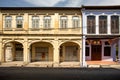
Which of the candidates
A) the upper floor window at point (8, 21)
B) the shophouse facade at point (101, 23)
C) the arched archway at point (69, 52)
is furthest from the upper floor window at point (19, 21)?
the shophouse facade at point (101, 23)

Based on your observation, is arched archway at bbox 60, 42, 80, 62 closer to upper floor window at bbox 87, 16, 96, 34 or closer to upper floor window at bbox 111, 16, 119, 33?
upper floor window at bbox 87, 16, 96, 34

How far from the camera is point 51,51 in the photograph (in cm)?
3108

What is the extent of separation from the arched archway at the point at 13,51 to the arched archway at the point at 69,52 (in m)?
6.02

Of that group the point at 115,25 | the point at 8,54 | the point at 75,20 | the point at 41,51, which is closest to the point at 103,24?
the point at 115,25

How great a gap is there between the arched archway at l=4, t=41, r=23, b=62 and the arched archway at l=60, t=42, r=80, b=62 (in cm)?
602

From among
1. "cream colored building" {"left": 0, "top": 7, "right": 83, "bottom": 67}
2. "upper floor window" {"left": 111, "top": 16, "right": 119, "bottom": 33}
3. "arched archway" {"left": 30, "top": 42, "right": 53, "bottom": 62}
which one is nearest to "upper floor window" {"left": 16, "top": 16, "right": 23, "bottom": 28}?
"cream colored building" {"left": 0, "top": 7, "right": 83, "bottom": 67}

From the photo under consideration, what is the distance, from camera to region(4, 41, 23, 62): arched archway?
31.0 m

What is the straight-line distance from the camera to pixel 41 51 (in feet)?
103

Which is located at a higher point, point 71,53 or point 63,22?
point 63,22

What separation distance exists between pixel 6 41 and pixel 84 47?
415 inches

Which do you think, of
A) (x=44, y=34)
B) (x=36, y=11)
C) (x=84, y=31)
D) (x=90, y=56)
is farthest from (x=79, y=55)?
(x=36, y=11)

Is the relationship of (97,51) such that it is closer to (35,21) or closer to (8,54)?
(35,21)

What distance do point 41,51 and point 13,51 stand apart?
4.04 m

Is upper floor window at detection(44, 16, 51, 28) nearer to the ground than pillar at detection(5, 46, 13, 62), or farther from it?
farther from it
